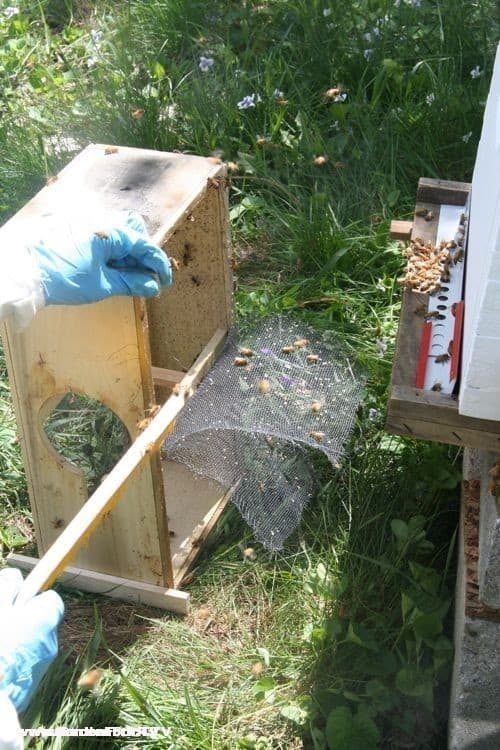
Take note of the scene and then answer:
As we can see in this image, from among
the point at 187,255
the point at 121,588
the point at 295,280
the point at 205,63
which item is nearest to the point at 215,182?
the point at 187,255

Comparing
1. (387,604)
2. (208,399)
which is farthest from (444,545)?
(208,399)

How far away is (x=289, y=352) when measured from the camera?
313 centimetres

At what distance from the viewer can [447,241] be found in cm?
269

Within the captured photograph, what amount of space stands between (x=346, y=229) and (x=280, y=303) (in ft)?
1.45

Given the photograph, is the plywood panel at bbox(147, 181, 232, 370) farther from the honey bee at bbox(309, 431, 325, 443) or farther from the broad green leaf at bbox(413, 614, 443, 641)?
the broad green leaf at bbox(413, 614, 443, 641)

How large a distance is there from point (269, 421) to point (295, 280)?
3.45 feet

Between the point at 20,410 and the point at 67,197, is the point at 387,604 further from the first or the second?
the point at 67,197

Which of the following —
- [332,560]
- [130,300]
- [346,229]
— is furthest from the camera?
→ [346,229]

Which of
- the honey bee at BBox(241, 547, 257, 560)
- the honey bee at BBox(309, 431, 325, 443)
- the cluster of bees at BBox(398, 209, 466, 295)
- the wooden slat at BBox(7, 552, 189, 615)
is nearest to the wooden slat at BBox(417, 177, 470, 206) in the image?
the cluster of bees at BBox(398, 209, 466, 295)

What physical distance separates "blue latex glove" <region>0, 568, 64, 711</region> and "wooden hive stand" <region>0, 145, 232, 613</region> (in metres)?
0.19

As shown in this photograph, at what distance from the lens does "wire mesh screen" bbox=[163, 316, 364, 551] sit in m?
2.88

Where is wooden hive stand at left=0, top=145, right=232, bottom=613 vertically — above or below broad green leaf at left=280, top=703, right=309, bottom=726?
above

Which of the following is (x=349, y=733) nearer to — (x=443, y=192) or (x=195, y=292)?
(x=195, y=292)

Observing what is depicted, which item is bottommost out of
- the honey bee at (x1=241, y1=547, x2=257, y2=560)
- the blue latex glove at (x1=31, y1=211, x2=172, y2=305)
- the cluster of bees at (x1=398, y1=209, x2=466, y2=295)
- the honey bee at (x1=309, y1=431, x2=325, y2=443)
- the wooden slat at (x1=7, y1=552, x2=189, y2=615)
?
the wooden slat at (x1=7, y1=552, x2=189, y2=615)
